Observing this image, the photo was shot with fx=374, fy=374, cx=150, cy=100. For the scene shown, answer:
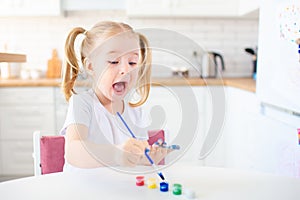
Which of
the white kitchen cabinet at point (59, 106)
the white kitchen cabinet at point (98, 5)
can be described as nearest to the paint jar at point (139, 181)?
the white kitchen cabinet at point (59, 106)

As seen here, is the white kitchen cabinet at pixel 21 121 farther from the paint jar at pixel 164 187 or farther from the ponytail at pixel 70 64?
the paint jar at pixel 164 187

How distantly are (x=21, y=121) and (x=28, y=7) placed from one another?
87cm

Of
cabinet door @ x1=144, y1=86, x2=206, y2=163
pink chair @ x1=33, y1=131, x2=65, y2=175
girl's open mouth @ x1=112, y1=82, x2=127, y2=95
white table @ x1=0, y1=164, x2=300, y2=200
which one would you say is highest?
girl's open mouth @ x1=112, y1=82, x2=127, y2=95

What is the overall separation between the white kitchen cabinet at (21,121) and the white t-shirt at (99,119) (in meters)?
1.76

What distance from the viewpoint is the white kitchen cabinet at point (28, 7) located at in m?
2.82

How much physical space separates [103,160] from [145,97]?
173mm

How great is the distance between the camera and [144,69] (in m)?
0.78

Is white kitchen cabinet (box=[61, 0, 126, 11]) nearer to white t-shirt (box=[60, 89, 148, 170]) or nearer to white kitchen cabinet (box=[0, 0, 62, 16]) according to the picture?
white kitchen cabinet (box=[0, 0, 62, 16])

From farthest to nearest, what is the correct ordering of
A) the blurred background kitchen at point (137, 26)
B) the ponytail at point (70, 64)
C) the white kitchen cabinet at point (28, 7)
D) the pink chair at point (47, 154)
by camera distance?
the blurred background kitchen at point (137, 26) < the white kitchen cabinet at point (28, 7) < the pink chair at point (47, 154) < the ponytail at point (70, 64)

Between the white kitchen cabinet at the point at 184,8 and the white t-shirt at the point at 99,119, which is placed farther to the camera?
the white kitchen cabinet at the point at 184,8

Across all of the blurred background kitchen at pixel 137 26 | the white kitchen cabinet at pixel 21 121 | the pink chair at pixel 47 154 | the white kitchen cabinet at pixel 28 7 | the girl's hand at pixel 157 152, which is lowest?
the white kitchen cabinet at pixel 21 121

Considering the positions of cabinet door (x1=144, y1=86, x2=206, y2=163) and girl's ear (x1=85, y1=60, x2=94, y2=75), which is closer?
cabinet door (x1=144, y1=86, x2=206, y2=163)

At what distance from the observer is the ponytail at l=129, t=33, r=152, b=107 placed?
77 centimetres

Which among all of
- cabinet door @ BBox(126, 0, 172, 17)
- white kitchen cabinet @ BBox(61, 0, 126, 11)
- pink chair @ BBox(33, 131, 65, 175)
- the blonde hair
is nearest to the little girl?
the blonde hair
